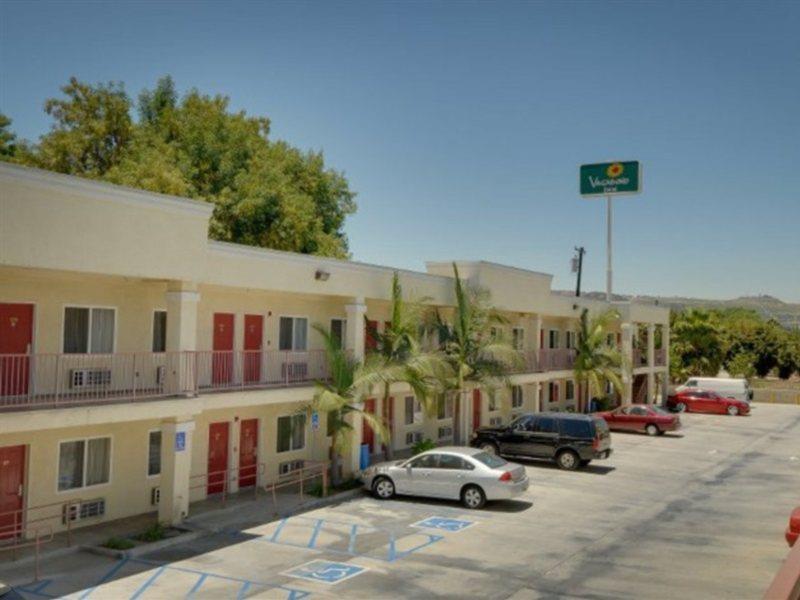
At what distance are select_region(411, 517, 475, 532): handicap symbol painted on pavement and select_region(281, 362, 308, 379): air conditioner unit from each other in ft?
20.2

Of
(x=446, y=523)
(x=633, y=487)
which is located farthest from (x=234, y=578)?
(x=633, y=487)

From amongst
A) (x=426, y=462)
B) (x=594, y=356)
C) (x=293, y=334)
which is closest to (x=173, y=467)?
(x=426, y=462)

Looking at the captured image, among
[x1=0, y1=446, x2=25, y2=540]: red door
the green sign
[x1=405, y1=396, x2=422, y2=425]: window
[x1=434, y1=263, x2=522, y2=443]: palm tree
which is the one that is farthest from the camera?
the green sign

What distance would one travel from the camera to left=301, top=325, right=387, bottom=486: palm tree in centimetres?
2122

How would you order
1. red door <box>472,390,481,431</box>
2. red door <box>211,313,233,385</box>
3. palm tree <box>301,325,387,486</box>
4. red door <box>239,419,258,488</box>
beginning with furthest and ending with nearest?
red door <box>472,390,481,431</box> → red door <box>239,419,258,488</box> → palm tree <box>301,325,387,486</box> → red door <box>211,313,233,385</box>

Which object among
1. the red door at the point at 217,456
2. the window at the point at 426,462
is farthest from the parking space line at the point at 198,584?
the window at the point at 426,462

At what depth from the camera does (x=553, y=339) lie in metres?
41.0

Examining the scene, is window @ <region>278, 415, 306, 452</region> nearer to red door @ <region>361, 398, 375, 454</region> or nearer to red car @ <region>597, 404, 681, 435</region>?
red door @ <region>361, 398, 375, 454</region>

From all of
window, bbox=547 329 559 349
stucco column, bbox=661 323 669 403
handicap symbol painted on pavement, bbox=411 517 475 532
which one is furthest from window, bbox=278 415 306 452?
Answer: stucco column, bbox=661 323 669 403

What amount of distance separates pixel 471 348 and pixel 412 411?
158 inches

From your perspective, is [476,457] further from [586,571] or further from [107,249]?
[107,249]

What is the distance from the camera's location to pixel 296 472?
2327 cm

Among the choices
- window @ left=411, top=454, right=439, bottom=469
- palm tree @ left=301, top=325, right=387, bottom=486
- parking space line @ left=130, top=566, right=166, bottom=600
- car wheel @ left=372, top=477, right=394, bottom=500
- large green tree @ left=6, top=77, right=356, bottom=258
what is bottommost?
parking space line @ left=130, top=566, right=166, bottom=600

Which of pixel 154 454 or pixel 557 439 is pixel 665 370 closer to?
pixel 557 439
